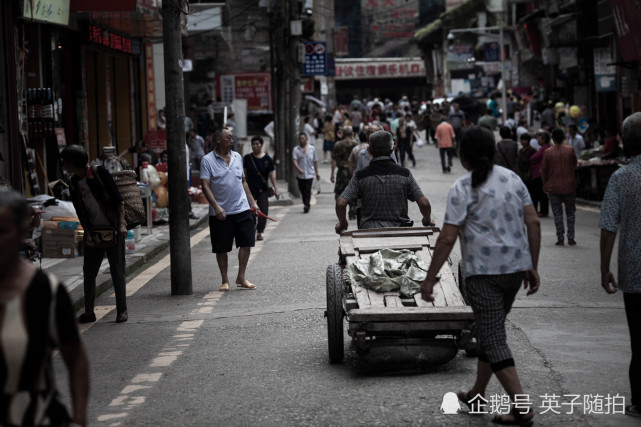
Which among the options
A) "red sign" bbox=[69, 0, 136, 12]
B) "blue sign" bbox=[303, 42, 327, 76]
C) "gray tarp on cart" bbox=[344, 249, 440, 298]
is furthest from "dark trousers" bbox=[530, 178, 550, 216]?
"blue sign" bbox=[303, 42, 327, 76]

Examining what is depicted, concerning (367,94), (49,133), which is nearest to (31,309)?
(49,133)

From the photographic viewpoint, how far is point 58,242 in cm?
1412

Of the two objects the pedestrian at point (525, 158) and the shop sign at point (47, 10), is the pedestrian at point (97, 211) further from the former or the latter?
the pedestrian at point (525, 158)

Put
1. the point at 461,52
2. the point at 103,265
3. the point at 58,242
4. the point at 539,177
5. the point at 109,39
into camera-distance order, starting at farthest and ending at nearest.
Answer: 1. the point at 461,52
2. the point at 109,39
3. the point at 539,177
4. the point at 58,242
5. the point at 103,265

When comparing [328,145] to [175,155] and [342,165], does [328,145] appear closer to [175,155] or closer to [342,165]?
[342,165]

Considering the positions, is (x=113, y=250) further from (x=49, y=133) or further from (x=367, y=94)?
(x=367, y=94)

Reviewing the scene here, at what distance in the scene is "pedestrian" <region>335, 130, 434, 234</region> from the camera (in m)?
A: 8.36

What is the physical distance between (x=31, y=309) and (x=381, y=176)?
528 cm

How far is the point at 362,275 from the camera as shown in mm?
7254

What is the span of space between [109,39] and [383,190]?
15.4m

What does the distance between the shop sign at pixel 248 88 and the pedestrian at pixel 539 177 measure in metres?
19.8

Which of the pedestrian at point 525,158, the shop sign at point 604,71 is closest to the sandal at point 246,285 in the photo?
the pedestrian at point 525,158

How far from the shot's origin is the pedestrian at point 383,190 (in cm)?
836

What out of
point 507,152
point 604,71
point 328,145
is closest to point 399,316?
point 507,152
